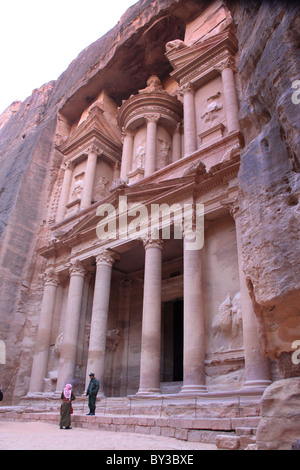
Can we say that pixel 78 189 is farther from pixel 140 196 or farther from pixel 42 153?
pixel 140 196

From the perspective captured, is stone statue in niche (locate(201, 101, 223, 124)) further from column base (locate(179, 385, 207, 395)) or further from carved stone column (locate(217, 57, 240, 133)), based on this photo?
column base (locate(179, 385, 207, 395))

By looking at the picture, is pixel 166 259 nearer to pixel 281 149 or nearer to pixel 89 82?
pixel 281 149

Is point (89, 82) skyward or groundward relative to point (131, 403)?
skyward

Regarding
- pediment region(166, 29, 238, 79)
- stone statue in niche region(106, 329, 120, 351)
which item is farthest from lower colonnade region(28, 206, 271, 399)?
pediment region(166, 29, 238, 79)

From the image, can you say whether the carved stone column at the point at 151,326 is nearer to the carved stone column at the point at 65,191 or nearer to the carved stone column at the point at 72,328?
the carved stone column at the point at 72,328

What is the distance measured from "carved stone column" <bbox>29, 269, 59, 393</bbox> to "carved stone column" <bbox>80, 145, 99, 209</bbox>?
4155mm

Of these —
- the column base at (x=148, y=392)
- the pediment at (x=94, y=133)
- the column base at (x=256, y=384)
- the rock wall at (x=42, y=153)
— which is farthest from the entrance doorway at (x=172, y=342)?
the pediment at (x=94, y=133)

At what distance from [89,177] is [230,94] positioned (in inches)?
347

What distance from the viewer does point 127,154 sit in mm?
18969

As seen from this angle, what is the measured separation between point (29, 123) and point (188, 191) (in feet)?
73.9

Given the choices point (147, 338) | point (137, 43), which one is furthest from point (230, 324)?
point (137, 43)

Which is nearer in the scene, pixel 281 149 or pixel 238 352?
pixel 281 149

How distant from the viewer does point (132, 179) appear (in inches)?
698
